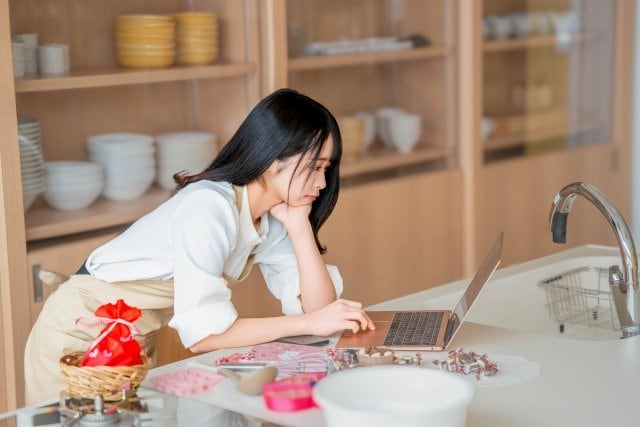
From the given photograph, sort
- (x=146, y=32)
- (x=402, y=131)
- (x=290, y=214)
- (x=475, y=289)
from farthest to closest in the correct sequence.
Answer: (x=402, y=131)
(x=146, y=32)
(x=290, y=214)
(x=475, y=289)

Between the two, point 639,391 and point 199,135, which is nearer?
point 639,391

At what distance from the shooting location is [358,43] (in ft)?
11.7

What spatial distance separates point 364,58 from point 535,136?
1.00 m

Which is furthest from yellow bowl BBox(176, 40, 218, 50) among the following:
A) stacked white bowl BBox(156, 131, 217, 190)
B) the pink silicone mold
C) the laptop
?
the pink silicone mold

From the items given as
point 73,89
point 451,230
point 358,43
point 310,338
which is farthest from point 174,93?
point 310,338

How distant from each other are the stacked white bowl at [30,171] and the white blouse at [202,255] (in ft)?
2.30

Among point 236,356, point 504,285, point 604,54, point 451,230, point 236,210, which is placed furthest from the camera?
point 604,54

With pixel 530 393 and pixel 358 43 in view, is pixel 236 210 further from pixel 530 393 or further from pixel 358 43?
pixel 358 43

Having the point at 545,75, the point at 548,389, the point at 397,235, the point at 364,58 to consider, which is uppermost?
the point at 364,58

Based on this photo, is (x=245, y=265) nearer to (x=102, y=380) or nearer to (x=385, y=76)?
(x=102, y=380)

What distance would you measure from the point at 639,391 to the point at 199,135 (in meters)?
1.84

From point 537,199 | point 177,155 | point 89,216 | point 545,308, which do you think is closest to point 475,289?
point 545,308

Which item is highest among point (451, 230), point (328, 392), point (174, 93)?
point (174, 93)

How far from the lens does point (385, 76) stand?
147 inches
